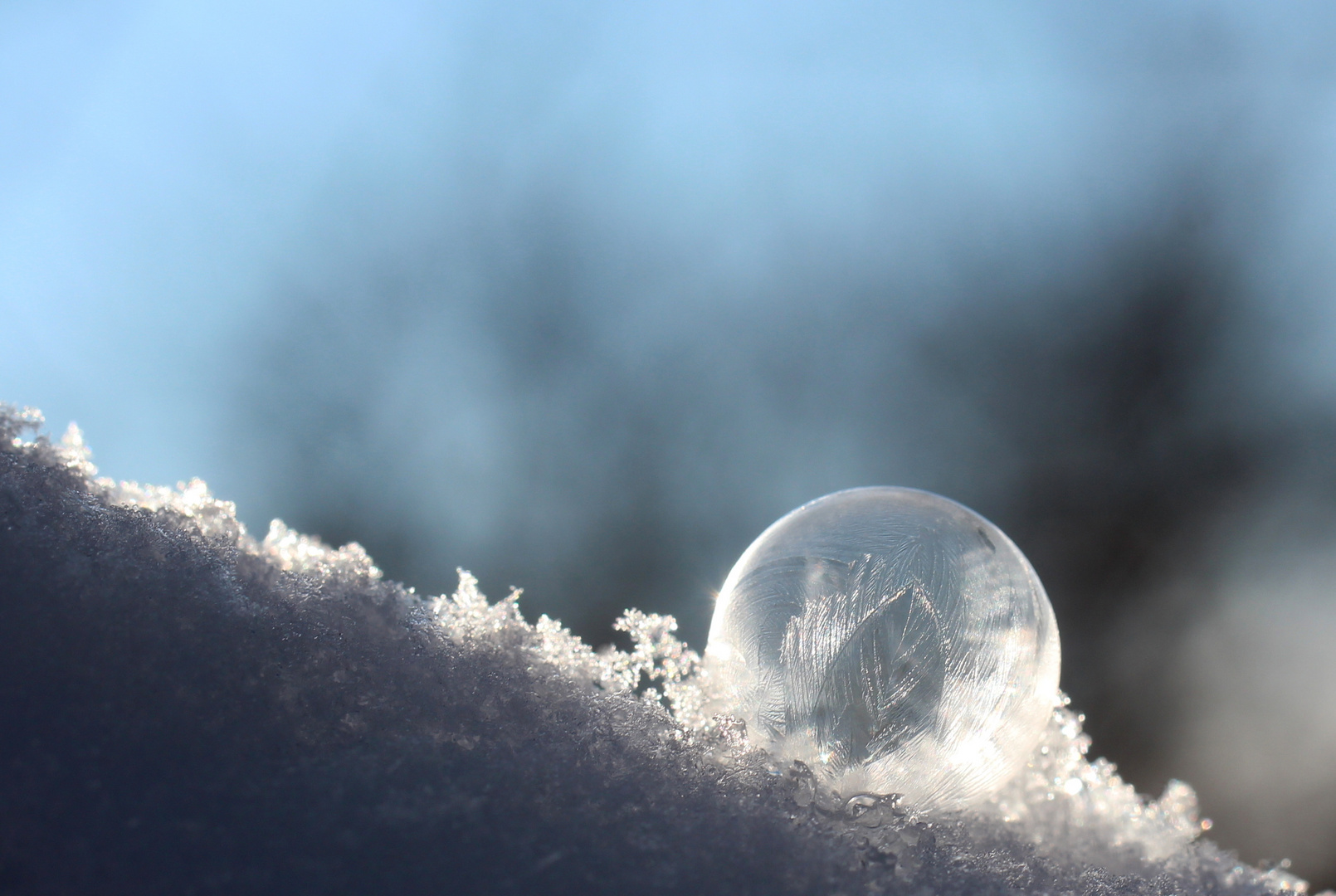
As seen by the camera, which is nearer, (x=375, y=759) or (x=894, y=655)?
(x=375, y=759)

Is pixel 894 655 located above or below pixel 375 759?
above

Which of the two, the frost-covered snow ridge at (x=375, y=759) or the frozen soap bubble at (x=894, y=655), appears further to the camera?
the frozen soap bubble at (x=894, y=655)

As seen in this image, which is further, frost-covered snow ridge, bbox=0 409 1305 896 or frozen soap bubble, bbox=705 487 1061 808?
frozen soap bubble, bbox=705 487 1061 808

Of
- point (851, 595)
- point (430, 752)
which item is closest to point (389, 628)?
point (430, 752)
